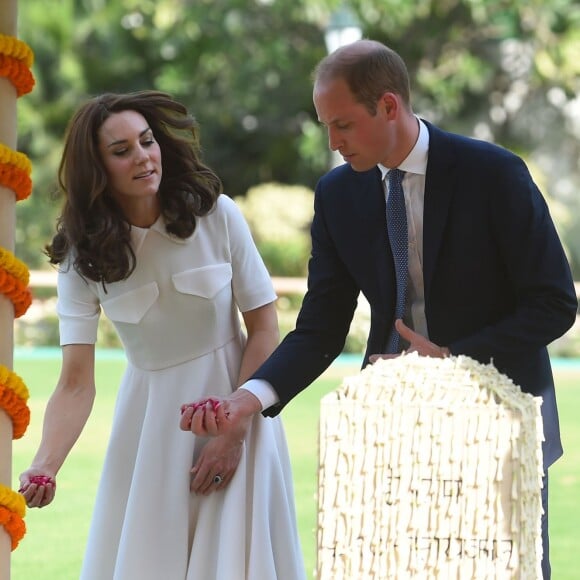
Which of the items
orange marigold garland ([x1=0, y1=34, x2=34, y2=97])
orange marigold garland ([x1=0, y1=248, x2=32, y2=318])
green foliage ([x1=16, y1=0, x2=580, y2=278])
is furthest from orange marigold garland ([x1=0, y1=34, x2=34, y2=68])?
green foliage ([x1=16, y1=0, x2=580, y2=278])

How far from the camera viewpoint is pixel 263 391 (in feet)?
10.1

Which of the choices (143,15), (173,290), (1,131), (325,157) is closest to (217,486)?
(173,290)

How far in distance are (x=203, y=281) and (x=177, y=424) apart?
422 millimetres

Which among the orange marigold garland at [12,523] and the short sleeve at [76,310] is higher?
the short sleeve at [76,310]

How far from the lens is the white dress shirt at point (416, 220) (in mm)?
3168

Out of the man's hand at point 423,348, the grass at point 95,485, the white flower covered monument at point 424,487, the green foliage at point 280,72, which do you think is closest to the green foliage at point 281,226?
the green foliage at point 280,72

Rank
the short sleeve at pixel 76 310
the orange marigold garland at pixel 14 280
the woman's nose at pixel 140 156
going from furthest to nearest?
1. the short sleeve at pixel 76 310
2. the woman's nose at pixel 140 156
3. the orange marigold garland at pixel 14 280

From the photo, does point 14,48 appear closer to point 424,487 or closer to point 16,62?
point 16,62

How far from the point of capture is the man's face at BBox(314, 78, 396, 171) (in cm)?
294

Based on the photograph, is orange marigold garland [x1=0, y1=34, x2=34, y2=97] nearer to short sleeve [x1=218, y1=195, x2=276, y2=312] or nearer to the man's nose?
the man's nose

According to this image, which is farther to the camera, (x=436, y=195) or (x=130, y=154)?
(x=130, y=154)

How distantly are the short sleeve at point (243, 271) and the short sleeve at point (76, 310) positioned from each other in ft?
1.38

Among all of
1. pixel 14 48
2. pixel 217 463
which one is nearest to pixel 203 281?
pixel 217 463

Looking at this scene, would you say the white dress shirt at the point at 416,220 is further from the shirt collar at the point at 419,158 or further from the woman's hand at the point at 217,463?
the woman's hand at the point at 217,463
